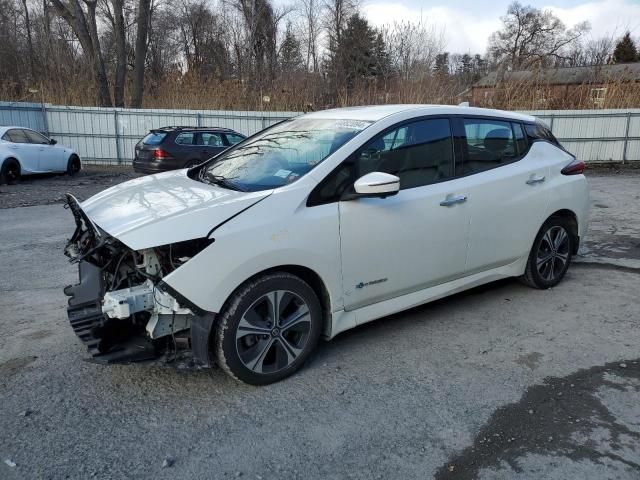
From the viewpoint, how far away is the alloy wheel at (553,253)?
505 centimetres

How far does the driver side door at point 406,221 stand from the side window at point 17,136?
1335 cm

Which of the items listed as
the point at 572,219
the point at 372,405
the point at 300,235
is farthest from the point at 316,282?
the point at 572,219

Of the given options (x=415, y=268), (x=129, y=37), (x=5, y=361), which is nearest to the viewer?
(x=5, y=361)

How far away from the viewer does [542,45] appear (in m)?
57.2

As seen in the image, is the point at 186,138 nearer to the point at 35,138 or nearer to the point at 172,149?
the point at 172,149

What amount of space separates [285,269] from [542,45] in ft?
207

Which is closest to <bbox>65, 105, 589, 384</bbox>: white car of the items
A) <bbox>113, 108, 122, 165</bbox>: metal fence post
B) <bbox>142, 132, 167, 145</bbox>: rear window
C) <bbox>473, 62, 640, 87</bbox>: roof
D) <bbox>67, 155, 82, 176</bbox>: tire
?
<bbox>142, 132, 167, 145</bbox>: rear window

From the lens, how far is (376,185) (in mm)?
3373

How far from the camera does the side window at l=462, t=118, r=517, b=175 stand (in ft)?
14.2

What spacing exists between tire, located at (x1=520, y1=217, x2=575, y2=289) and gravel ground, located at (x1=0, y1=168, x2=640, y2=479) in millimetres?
309

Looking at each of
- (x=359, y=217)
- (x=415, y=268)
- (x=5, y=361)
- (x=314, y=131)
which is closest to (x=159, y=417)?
(x=5, y=361)

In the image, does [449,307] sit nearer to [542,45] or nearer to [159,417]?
[159,417]

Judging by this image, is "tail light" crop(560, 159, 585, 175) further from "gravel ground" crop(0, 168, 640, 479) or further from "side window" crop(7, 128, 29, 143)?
"side window" crop(7, 128, 29, 143)

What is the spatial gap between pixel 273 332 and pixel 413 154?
175 centimetres
